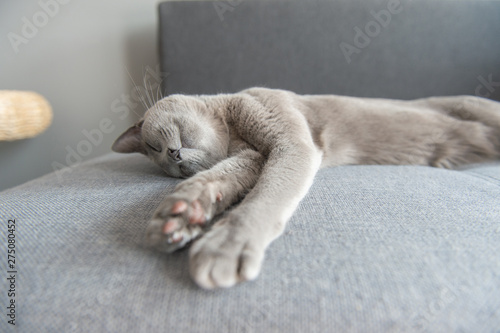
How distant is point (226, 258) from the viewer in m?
0.50

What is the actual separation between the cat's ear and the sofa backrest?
0.65 m

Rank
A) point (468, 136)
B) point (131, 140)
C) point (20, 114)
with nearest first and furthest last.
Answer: point (131, 140) < point (468, 136) < point (20, 114)

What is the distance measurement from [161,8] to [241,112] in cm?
98

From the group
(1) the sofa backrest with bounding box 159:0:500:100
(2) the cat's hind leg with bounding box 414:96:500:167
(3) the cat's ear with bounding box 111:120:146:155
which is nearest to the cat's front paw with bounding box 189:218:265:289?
(3) the cat's ear with bounding box 111:120:146:155

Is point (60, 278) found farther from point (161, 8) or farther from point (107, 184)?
point (161, 8)

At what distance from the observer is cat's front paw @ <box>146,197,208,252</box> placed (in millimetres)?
556

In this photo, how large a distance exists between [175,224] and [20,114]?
4.49 ft

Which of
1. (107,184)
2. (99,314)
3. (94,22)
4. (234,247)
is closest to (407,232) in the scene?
(234,247)
